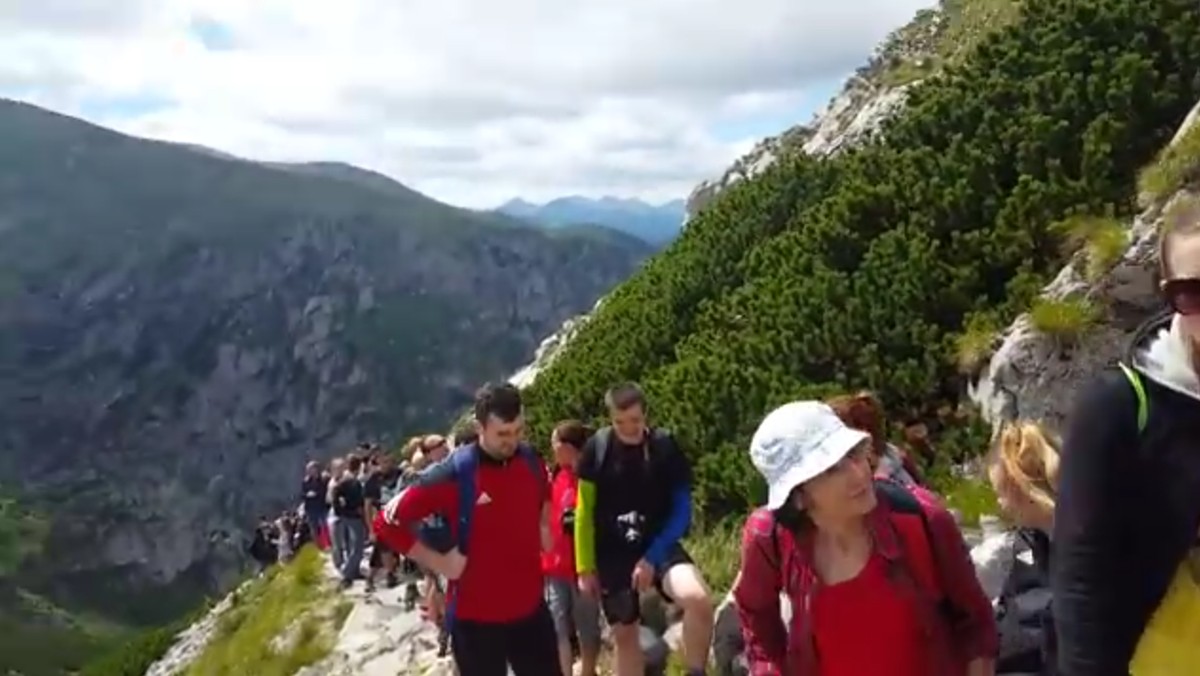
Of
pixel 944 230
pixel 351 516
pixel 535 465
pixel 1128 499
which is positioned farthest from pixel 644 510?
pixel 351 516

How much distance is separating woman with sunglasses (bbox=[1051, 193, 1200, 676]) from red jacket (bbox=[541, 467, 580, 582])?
641cm

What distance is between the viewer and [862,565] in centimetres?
387

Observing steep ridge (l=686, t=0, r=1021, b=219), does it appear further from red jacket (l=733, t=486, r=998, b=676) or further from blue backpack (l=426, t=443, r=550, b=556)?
red jacket (l=733, t=486, r=998, b=676)

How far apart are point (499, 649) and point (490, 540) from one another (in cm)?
56

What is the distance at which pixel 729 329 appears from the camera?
16922 millimetres

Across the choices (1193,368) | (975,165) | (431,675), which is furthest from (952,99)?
(1193,368)

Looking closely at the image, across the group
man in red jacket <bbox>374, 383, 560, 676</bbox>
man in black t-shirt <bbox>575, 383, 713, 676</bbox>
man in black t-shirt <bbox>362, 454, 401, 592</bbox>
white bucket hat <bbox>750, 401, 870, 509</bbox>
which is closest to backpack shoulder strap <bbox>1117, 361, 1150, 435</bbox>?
white bucket hat <bbox>750, 401, 870, 509</bbox>

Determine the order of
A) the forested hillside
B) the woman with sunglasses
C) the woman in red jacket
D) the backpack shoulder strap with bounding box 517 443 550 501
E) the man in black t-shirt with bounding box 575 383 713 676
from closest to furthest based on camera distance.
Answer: the woman with sunglasses < the backpack shoulder strap with bounding box 517 443 550 501 < the man in black t-shirt with bounding box 575 383 713 676 < the woman in red jacket < the forested hillside

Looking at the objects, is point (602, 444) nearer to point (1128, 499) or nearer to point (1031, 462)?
point (1031, 462)

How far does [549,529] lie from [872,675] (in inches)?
157

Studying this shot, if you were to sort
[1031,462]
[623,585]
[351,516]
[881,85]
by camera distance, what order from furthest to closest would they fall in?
[881,85] → [351,516] → [623,585] → [1031,462]

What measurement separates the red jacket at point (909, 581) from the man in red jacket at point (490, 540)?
3.01 metres

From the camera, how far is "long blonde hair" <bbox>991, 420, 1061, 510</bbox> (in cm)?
406

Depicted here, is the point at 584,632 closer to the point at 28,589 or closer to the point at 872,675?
the point at 872,675
